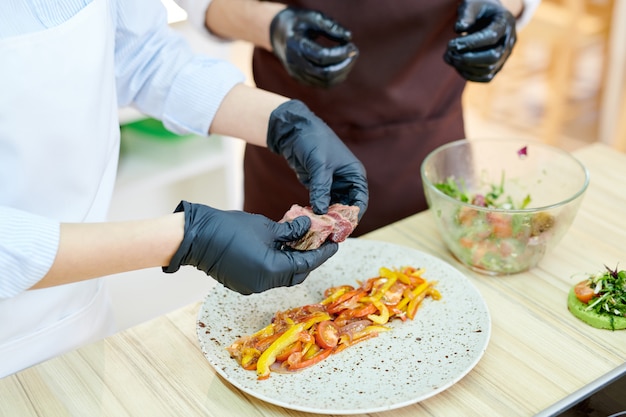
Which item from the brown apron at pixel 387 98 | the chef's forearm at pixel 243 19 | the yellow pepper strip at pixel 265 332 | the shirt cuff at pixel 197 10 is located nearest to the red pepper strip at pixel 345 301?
the yellow pepper strip at pixel 265 332

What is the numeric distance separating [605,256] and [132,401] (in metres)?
0.86

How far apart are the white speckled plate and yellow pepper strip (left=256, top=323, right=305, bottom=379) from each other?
12mm

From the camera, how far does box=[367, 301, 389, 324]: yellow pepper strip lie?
3.65ft

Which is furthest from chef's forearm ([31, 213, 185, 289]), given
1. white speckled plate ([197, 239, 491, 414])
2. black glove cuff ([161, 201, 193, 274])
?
white speckled plate ([197, 239, 491, 414])

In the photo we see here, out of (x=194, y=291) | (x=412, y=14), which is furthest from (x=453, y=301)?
(x=194, y=291)

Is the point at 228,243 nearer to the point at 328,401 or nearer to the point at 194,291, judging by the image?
the point at 328,401

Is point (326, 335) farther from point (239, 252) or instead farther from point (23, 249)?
point (23, 249)

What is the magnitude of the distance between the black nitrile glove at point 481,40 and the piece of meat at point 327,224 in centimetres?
55

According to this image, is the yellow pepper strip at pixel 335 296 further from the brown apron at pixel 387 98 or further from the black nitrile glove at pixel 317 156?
the brown apron at pixel 387 98

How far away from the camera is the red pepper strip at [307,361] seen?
1.02 meters

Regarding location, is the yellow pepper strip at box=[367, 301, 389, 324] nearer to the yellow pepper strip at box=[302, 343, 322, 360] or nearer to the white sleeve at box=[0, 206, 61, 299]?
the yellow pepper strip at box=[302, 343, 322, 360]

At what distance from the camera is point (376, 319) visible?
111cm

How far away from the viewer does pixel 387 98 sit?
1655 millimetres

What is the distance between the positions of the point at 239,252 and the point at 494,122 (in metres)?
3.27
